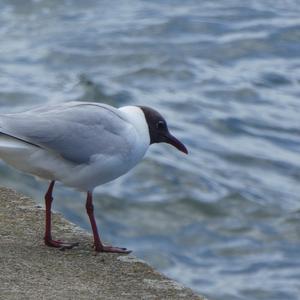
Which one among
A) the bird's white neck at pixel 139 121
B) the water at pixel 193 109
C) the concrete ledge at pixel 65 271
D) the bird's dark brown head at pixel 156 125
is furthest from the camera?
the water at pixel 193 109

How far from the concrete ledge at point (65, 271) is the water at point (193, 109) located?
3.23 metres

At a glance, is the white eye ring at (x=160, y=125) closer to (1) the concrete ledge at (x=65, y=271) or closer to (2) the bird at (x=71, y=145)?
(2) the bird at (x=71, y=145)

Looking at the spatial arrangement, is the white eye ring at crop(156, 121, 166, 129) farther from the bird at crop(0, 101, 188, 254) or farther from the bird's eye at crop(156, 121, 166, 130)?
the bird at crop(0, 101, 188, 254)

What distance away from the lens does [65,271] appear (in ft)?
16.2

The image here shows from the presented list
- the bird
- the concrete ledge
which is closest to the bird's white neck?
the bird

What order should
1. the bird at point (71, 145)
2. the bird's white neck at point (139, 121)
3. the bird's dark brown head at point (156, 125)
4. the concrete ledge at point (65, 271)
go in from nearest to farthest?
the concrete ledge at point (65, 271) → the bird at point (71, 145) → the bird's white neck at point (139, 121) → the bird's dark brown head at point (156, 125)

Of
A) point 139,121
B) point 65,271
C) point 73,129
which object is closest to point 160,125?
point 139,121

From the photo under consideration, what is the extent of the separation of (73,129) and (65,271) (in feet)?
2.27

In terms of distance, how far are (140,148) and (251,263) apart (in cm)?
382

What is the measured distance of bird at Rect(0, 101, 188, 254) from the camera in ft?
16.6

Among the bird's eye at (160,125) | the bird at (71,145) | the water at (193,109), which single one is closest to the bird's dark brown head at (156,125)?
the bird's eye at (160,125)

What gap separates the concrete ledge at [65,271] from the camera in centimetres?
467

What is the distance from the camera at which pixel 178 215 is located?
998 cm

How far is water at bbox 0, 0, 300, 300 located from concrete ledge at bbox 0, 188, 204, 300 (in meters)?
3.23
